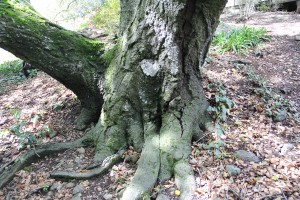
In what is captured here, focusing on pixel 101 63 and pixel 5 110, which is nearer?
pixel 101 63

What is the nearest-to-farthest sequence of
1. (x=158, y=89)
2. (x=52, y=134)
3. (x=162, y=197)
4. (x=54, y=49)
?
(x=162, y=197) < (x=158, y=89) < (x=54, y=49) < (x=52, y=134)

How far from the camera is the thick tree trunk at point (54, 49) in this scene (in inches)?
137

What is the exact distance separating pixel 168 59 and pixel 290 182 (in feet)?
6.43

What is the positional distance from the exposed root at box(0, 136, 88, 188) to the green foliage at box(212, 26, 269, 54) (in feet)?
14.4

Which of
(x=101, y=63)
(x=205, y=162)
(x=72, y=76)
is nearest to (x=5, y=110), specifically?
(x=72, y=76)

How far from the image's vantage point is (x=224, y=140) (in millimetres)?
3506

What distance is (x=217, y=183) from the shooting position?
9.57 feet

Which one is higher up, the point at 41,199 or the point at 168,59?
the point at 168,59

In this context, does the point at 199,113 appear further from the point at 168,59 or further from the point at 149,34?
the point at 149,34

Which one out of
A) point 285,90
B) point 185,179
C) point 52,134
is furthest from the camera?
point 285,90

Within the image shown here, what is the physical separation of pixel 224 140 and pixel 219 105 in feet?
2.31

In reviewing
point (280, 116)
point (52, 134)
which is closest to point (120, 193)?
point (52, 134)

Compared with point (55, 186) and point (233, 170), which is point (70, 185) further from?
point (233, 170)

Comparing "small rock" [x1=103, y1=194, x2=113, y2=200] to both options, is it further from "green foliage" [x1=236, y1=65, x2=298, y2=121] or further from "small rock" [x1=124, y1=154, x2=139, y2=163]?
"green foliage" [x1=236, y1=65, x2=298, y2=121]
